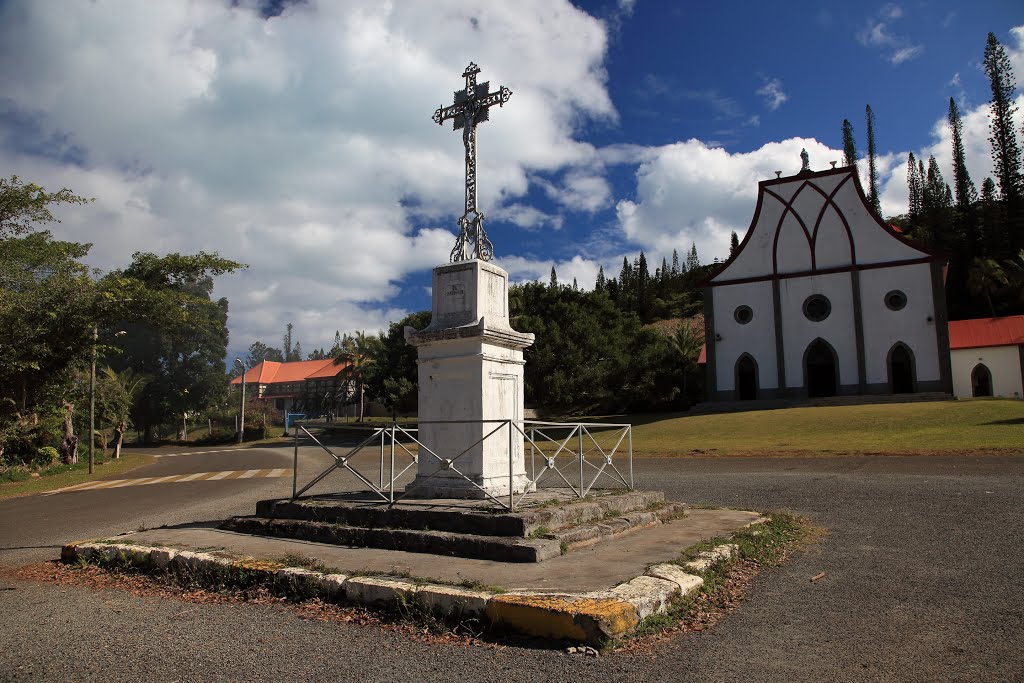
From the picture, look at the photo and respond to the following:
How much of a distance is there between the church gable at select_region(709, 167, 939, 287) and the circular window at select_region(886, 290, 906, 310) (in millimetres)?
1770

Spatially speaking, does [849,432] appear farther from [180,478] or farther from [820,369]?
[180,478]

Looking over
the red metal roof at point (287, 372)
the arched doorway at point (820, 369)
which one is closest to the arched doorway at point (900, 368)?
the arched doorway at point (820, 369)

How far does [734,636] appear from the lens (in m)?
4.37

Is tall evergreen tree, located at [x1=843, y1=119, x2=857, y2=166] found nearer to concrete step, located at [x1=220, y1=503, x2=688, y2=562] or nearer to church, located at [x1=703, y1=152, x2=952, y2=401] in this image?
church, located at [x1=703, y1=152, x2=952, y2=401]

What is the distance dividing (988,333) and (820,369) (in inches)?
466

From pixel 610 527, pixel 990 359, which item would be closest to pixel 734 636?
pixel 610 527

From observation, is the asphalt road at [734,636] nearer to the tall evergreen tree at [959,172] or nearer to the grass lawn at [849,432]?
the grass lawn at [849,432]

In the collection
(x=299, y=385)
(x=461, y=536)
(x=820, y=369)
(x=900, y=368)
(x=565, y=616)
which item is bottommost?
(x=565, y=616)

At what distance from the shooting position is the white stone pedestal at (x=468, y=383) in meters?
8.05

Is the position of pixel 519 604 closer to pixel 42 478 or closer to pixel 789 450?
pixel 789 450

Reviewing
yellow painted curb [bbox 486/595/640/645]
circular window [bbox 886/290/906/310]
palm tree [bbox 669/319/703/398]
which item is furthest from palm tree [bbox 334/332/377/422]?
yellow painted curb [bbox 486/595/640/645]

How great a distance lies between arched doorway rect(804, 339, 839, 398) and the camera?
37469 mm

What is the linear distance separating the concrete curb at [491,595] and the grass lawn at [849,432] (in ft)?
53.6

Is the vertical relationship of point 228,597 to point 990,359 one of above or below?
below
